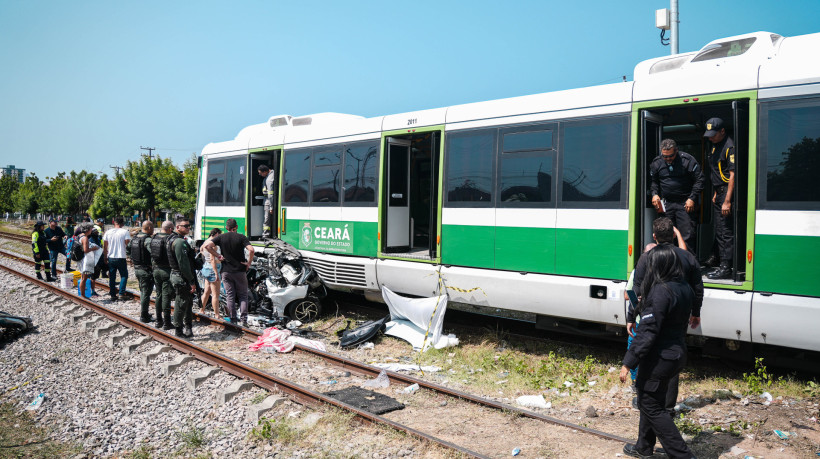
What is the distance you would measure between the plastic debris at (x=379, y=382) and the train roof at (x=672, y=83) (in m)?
3.89

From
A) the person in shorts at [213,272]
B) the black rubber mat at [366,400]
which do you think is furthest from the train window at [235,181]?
the black rubber mat at [366,400]

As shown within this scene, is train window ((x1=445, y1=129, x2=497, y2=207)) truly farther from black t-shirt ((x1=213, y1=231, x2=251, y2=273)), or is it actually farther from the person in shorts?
the person in shorts

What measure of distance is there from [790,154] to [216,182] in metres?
11.6

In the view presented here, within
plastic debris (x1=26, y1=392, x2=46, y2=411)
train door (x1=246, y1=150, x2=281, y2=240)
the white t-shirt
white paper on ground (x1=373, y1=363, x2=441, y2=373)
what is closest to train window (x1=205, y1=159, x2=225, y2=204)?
train door (x1=246, y1=150, x2=281, y2=240)

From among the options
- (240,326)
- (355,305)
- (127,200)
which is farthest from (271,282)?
(127,200)

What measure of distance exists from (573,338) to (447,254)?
2.40 metres

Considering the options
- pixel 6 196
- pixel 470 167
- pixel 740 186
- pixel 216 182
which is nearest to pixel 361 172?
pixel 470 167

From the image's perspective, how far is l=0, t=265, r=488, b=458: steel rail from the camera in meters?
5.36

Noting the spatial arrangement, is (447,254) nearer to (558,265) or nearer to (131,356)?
(558,265)

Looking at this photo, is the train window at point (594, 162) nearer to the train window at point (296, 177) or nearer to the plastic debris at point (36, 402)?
the train window at point (296, 177)

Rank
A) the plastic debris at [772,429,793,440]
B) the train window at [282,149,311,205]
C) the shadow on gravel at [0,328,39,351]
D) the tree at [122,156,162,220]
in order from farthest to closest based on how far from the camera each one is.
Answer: the tree at [122,156,162,220], the train window at [282,149,311,205], the shadow on gravel at [0,328,39,351], the plastic debris at [772,429,793,440]

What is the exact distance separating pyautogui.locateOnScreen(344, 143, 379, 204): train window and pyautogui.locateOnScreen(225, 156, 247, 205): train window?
352cm

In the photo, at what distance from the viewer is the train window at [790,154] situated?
227 inches

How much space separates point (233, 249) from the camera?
9914 mm
